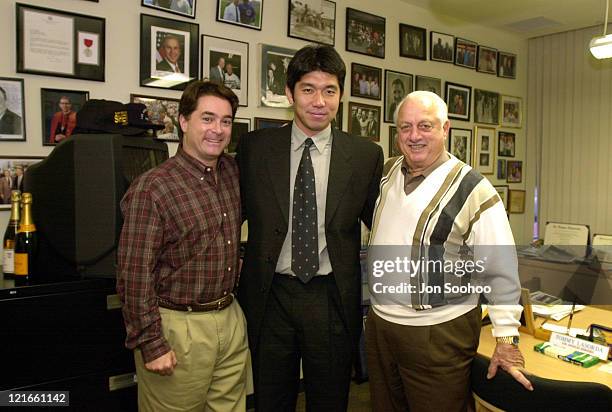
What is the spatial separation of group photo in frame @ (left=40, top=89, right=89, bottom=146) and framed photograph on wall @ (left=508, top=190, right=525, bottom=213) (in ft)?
13.5

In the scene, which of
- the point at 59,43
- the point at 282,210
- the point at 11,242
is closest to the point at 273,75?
the point at 59,43

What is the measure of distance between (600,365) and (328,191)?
114cm

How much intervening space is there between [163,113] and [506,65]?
11.8 ft

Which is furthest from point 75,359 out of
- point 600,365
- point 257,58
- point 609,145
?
point 609,145

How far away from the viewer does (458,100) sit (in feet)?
14.7

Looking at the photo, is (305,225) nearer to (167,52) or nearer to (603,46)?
(167,52)

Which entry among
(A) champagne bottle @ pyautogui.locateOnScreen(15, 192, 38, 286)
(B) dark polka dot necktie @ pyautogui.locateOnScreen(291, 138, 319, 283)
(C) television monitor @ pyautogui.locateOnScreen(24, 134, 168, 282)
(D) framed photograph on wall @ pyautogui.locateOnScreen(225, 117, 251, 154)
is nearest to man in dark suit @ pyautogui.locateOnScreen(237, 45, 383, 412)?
(B) dark polka dot necktie @ pyautogui.locateOnScreen(291, 138, 319, 283)

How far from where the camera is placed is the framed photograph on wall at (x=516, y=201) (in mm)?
5004

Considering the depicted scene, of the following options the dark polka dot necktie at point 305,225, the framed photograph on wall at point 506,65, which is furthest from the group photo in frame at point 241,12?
the framed photograph on wall at point 506,65

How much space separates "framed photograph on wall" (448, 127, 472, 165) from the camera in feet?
14.5

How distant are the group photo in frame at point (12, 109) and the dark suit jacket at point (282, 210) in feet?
3.77

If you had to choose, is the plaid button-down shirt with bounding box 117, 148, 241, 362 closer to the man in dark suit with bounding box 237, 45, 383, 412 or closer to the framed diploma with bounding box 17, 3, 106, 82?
the man in dark suit with bounding box 237, 45, 383, 412

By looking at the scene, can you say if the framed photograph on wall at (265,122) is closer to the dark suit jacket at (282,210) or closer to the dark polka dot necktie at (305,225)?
the dark suit jacket at (282,210)

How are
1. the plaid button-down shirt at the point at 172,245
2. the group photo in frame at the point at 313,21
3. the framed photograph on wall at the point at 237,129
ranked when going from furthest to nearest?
the group photo in frame at the point at 313,21 → the framed photograph on wall at the point at 237,129 → the plaid button-down shirt at the point at 172,245
